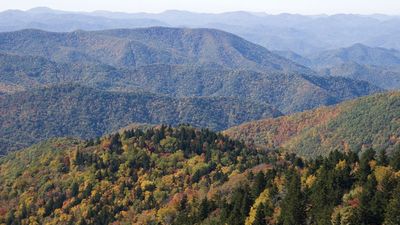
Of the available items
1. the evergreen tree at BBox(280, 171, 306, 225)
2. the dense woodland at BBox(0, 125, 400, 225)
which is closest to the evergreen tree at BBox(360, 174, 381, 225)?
the dense woodland at BBox(0, 125, 400, 225)

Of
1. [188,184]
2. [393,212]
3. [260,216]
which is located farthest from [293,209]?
[188,184]

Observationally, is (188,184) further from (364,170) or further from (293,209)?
(293,209)

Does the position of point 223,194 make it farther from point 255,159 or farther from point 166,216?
point 255,159

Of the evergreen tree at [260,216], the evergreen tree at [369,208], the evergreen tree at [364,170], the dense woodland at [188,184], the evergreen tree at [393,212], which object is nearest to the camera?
the evergreen tree at [393,212]

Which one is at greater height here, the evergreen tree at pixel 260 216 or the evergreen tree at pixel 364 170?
the evergreen tree at pixel 364 170

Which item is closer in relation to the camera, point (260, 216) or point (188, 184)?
point (260, 216)

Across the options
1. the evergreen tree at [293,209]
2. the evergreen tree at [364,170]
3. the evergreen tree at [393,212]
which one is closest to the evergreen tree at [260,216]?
the evergreen tree at [293,209]

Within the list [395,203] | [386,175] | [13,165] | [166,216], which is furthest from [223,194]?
[13,165]

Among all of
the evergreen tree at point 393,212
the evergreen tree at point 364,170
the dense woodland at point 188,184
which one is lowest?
the dense woodland at point 188,184

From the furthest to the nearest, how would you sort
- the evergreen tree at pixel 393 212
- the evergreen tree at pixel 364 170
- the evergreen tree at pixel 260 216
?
the evergreen tree at pixel 364 170 → the evergreen tree at pixel 260 216 → the evergreen tree at pixel 393 212

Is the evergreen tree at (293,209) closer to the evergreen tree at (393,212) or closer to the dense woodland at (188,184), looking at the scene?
the dense woodland at (188,184)
